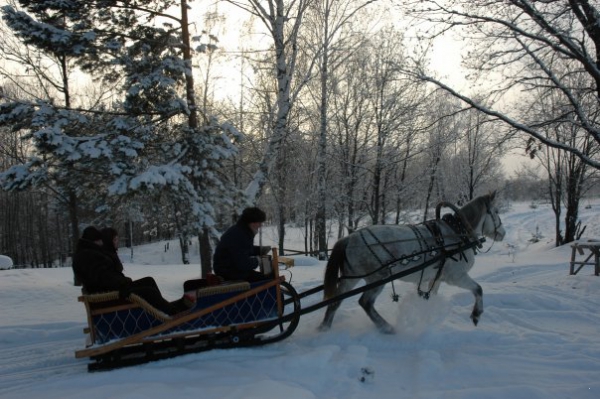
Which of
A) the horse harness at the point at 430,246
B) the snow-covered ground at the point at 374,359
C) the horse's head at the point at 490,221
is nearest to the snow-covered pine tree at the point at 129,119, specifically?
the snow-covered ground at the point at 374,359

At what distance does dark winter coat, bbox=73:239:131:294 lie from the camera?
4.16 meters

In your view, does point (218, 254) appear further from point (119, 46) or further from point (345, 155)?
point (345, 155)

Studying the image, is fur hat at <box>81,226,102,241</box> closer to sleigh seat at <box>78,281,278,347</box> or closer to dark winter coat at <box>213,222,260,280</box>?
sleigh seat at <box>78,281,278,347</box>

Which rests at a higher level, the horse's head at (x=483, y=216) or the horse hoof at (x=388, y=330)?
the horse's head at (x=483, y=216)

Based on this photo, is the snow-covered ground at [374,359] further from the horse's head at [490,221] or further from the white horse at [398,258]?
the horse's head at [490,221]

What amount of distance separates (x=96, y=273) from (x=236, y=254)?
1.43 m

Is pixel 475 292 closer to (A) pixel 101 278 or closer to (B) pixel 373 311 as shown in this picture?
(B) pixel 373 311

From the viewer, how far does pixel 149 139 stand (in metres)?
8.13

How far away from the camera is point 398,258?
17.8 ft

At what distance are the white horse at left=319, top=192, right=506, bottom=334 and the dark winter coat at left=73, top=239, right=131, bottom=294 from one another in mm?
2557

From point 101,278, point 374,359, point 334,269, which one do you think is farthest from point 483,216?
point 101,278

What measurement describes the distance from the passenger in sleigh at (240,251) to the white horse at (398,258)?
1159mm

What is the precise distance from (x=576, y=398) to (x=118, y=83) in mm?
9968

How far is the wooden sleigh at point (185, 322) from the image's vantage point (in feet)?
13.4
